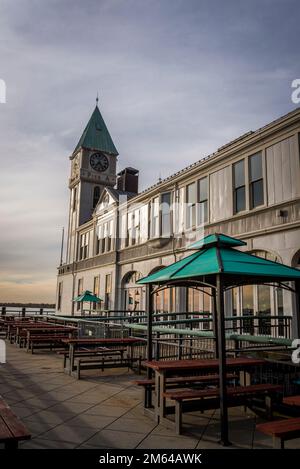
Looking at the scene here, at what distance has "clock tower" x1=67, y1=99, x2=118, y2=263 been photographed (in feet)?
123

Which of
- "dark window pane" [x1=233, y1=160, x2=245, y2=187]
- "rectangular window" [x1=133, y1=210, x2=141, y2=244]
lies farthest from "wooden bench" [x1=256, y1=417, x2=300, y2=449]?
"rectangular window" [x1=133, y1=210, x2=141, y2=244]

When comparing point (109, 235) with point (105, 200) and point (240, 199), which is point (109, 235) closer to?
point (105, 200)

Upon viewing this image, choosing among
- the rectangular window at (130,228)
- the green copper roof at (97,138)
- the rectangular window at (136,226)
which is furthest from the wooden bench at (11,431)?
the green copper roof at (97,138)

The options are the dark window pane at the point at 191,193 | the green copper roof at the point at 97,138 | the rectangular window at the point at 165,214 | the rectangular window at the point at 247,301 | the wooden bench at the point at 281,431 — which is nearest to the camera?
the wooden bench at the point at 281,431

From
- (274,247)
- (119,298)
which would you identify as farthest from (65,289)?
(274,247)

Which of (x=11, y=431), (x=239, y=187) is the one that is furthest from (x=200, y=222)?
(x=11, y=431)

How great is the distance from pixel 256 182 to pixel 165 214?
703 centimetres

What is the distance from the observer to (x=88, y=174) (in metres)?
38.4

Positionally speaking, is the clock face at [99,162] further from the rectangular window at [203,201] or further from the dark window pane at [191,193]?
the rectangular window at [203,201]

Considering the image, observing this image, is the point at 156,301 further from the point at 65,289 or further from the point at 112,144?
the point at 112,144

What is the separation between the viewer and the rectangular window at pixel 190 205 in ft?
65.8

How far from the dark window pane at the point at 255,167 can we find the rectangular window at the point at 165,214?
6415mm

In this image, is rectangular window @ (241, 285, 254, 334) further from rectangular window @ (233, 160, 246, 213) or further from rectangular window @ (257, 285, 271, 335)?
rectangular window @ (233, 160, 246, 213)
